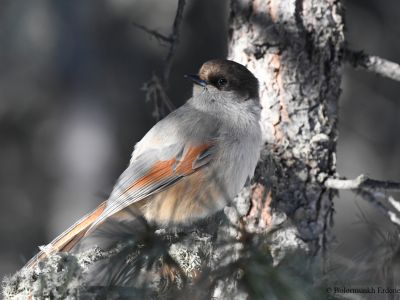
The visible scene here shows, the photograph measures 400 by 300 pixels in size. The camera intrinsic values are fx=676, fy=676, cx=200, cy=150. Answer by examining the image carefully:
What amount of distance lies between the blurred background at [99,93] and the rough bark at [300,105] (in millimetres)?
4961

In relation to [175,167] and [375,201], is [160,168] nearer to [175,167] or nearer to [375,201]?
[175,167]

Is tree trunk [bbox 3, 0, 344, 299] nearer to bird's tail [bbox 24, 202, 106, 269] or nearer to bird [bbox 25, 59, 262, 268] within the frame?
bird [bbox 25, 59, 262, 268]

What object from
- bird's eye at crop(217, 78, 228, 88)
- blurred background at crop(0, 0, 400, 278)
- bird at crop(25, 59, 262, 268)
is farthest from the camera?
blurred background at crop(0, 0, 400, 278)

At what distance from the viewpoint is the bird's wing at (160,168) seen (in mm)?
4168

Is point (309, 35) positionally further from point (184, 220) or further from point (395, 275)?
point (395, 275)

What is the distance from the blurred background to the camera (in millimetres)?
9156

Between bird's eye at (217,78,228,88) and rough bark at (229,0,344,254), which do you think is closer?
rough bark at (229,0,344,254)

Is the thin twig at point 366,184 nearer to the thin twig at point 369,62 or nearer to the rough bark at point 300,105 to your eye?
the rough bark at point 300,105

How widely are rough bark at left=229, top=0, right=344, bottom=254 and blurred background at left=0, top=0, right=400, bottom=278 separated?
4.96 metres

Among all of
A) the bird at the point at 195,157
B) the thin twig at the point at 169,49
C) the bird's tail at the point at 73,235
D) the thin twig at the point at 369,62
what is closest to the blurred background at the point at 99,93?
the thin twig at the point at 169,49

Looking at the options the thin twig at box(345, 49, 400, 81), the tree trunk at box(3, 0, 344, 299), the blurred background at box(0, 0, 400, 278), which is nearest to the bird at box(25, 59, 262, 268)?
the tree trunk at box(3, 0, 344, 299)

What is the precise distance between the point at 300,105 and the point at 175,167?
2.87 feet

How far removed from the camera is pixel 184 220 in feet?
13.6

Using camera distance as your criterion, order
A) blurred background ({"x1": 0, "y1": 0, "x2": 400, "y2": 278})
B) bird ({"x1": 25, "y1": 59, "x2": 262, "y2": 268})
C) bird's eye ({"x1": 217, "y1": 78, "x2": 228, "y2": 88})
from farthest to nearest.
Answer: blurred background ({"x1": 0, "y1": 0, "x2": 400, "y2": 278})
bird's eye ({"x1": 217, "y1": 78, "x2": 228, "y2": 88})
bird ({"x1": 25, "y1": 59, "x2": 262, "y2": 268})
